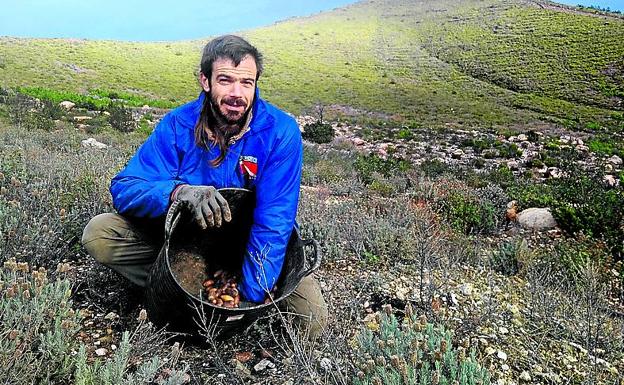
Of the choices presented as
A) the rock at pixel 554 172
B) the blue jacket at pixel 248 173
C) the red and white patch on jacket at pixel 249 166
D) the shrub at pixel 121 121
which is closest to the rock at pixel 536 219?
the blue jacket at pixel 248 173

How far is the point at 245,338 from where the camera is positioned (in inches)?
108

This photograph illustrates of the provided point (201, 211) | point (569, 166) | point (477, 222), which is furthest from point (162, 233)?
point (569, 166)

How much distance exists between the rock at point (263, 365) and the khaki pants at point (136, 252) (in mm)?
247

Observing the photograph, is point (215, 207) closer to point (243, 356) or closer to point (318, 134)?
point (243, 356)

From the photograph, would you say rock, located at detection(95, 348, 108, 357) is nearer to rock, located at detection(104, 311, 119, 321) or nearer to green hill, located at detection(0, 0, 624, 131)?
rock, located at detection(104, 311, 119, 321)

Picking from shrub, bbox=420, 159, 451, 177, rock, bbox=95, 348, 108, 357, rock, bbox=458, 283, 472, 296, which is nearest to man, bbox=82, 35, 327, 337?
rock, bbox=95, 348, 108, 357

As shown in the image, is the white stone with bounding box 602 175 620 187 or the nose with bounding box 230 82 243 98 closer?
the nose with bounding box 230 82 243 98

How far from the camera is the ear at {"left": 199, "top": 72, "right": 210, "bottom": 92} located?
105 inches

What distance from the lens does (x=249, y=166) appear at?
2705 mm

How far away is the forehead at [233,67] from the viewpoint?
2.57 m

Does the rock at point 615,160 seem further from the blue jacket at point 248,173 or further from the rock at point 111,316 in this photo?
the rock at point 111,316

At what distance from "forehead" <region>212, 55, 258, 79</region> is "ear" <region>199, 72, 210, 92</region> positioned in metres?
0.09

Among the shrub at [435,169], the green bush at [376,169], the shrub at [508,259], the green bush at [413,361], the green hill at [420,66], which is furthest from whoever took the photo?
the green hill at [420,66]

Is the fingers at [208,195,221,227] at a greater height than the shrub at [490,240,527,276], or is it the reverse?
the fingers at [208,195,221,227]
